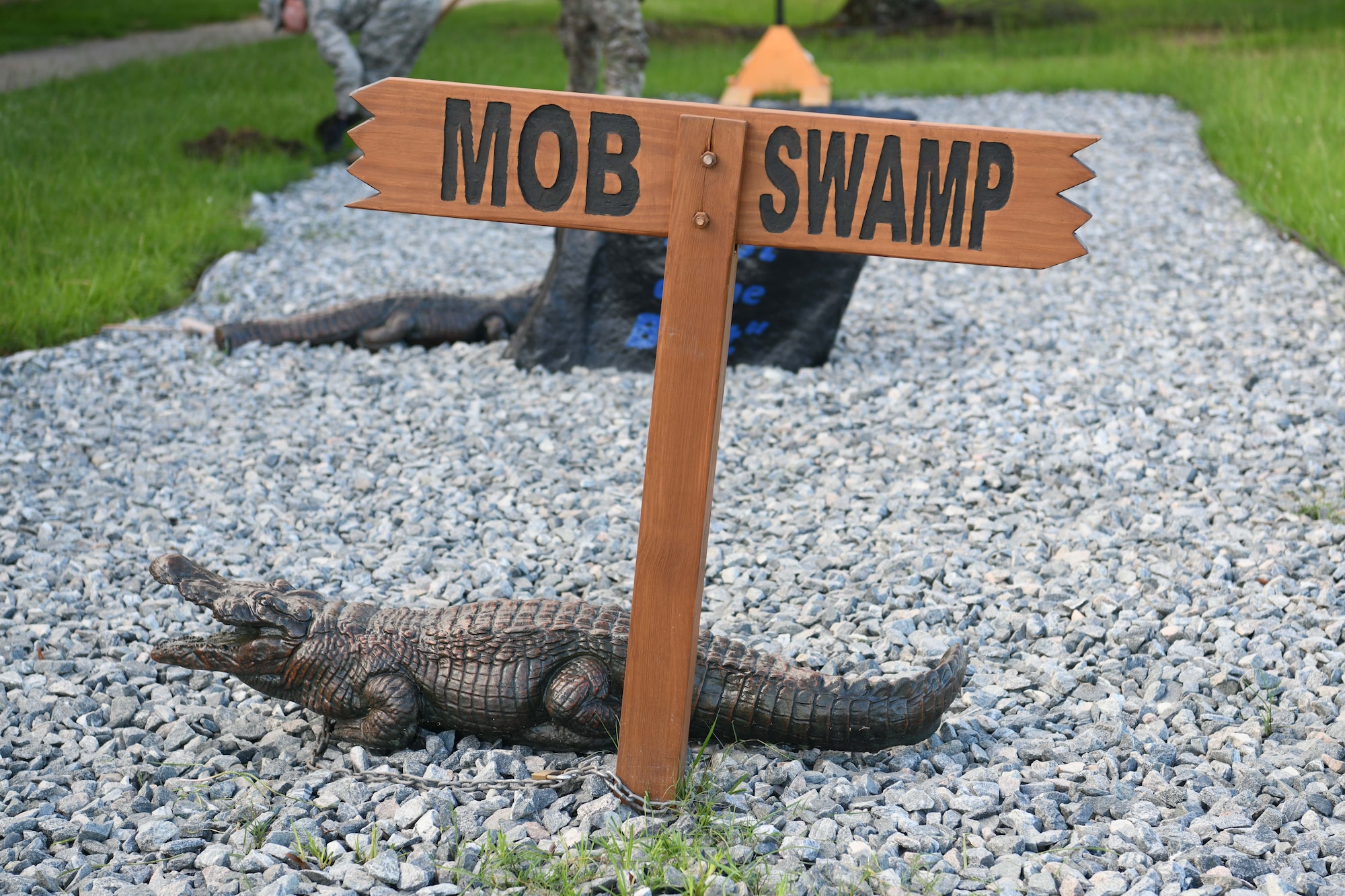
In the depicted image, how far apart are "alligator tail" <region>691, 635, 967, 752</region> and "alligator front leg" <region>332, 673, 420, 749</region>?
0.62 m

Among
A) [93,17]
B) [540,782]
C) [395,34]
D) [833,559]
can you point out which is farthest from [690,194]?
[93,17]

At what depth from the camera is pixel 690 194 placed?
2029 millimetres

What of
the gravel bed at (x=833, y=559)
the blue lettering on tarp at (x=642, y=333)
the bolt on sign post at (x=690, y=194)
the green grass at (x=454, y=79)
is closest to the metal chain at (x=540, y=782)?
the gravel bed at (x=833, y=559)

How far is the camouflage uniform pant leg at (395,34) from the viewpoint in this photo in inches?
372

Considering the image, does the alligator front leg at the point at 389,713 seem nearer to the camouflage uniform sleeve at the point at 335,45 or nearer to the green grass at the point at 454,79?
the green grass at the point at 454,79

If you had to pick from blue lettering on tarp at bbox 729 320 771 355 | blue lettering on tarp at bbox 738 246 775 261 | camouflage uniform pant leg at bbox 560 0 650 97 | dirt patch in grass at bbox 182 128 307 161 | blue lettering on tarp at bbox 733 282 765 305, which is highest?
camouflage uniform pant leg at bbox 560 0 650 97

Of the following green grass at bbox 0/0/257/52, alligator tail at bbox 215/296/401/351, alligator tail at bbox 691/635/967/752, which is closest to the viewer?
alligator tail at bbox 691/635/967/752

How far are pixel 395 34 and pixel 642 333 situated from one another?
575 centimetres

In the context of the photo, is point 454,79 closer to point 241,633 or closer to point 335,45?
point 335,45

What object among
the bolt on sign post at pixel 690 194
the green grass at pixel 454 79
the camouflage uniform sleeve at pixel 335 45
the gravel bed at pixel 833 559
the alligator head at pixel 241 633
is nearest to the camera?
the bolt on sign post at pixel 690 194

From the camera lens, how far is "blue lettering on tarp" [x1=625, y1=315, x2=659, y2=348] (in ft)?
17.1

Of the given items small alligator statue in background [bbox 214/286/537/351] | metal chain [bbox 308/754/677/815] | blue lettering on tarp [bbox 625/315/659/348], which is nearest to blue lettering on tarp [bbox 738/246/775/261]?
blue lettering on tarp [bbox 625/315/659/348]

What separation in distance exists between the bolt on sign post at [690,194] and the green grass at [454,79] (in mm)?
4088

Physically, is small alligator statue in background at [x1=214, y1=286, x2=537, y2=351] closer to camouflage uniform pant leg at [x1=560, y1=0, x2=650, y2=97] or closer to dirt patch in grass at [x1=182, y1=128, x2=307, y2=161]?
camouflage uniform pant leg at [x1=560, y1=0, x2=650, y2=97]
